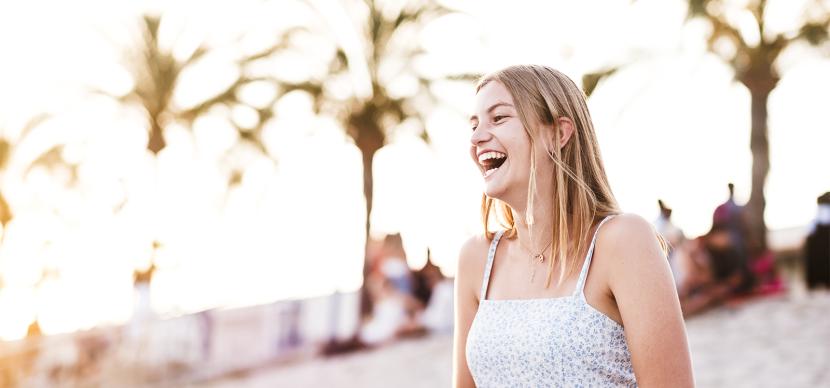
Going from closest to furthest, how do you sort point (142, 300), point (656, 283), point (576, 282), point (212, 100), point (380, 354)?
point (656, 283), point (576, 282), point (380, 354), point (142, 300), point (212, 100)

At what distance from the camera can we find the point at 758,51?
14602 mm

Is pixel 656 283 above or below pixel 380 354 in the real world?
above

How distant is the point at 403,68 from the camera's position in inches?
636

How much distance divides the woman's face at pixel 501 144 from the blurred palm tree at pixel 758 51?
11.9 m

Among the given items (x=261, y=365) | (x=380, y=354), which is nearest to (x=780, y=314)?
(x=380, y=354)

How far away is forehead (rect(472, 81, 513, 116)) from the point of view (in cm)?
226

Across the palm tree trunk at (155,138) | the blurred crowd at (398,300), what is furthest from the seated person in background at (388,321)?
the palm tree trunk at (155,138)

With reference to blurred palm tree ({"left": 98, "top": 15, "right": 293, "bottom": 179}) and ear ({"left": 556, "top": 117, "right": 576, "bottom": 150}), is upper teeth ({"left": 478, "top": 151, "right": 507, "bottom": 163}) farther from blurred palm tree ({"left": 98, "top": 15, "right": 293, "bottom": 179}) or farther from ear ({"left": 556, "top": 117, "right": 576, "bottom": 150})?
blurred palm tree ({"left": 98, "top": 15, "right": 293, "bottom": 179})

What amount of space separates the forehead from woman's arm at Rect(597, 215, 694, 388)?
0.48 metres

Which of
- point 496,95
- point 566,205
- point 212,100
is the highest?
point 212,100

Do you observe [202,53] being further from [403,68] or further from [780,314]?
[780,314]

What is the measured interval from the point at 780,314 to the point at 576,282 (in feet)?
35.6

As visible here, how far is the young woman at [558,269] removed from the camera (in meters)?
2.04

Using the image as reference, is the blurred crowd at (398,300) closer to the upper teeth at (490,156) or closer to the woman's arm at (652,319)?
the upper teeth at (490,156)
